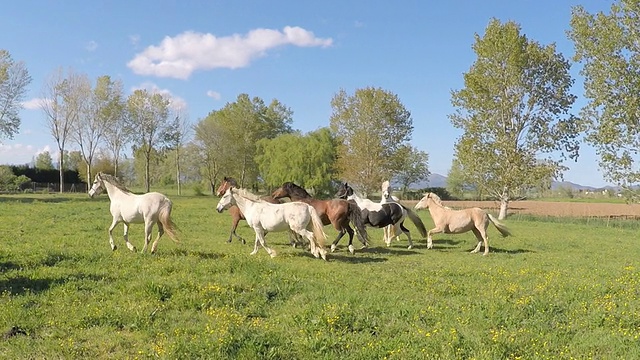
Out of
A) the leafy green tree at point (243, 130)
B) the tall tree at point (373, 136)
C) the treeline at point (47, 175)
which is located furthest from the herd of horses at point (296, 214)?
the treeline at point (47, 175)

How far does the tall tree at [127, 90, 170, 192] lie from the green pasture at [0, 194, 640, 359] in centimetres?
5339

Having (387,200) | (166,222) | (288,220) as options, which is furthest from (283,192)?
(166,222)

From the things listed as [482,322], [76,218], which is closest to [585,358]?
[482,322]

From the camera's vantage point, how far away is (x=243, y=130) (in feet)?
233

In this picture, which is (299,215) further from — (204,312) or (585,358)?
(585,358)

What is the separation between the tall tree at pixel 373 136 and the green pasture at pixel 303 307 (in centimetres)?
3470

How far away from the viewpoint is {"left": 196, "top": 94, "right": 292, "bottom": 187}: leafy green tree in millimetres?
68250

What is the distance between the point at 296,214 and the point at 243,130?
60458 millimetres

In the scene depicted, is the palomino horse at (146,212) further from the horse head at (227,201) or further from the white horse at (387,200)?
the white horse at (387,200)

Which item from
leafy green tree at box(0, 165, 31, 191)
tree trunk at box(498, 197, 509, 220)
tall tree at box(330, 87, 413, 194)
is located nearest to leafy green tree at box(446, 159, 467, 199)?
tall tree at box(330, 87, 413, 194)

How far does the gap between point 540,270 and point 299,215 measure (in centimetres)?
613

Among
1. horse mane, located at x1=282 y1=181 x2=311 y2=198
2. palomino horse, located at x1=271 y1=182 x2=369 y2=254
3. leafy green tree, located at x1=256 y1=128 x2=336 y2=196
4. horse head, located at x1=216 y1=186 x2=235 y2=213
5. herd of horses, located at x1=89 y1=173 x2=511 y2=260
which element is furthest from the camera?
leafy green tree, located at x1=256 y1=128 x2=336 y2=196

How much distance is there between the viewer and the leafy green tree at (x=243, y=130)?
68250mm

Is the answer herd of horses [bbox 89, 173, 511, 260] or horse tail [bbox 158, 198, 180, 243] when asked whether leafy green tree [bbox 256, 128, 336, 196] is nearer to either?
herd of horses [bbox 89, 173, 511, 260]
